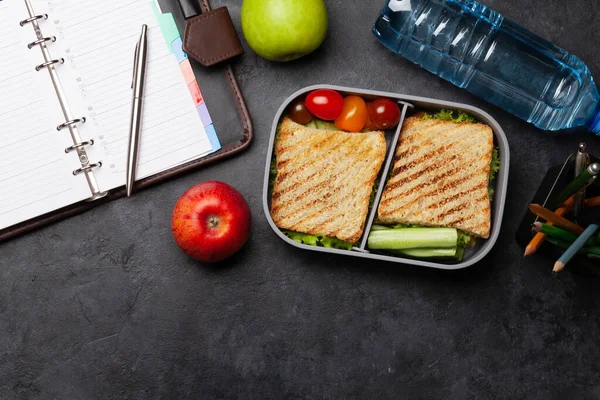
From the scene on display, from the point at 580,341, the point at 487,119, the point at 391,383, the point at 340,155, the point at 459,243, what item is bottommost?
the point at 391,383

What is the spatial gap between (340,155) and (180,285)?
750 mm

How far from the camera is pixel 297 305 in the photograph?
205cm

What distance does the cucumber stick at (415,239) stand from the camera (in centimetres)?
188

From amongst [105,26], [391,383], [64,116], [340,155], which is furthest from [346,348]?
[105,26]

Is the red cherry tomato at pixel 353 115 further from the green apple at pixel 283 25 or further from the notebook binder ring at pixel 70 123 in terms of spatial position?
the notebook binder ring at pixel 70 123

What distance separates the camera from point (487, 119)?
6.20ft

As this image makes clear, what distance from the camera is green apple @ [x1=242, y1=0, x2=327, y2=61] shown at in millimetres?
1842

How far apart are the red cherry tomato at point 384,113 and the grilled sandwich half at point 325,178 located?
0.04 metres

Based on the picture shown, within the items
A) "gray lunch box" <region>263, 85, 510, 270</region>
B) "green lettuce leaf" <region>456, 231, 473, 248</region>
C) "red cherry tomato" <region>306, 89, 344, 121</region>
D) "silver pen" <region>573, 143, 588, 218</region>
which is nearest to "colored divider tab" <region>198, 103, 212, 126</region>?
"gray lunch box" <region>263, 85, 510, 270</region>

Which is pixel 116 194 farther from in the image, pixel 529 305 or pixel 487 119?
pixel 529 305

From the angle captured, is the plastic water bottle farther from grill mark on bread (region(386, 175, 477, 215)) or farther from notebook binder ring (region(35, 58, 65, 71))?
notebook binder ring (region(35, 58, 65, 71))

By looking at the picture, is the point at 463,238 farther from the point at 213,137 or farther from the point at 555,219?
the point at 213,137

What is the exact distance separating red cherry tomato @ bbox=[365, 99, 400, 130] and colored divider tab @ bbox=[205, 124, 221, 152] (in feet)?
1.79

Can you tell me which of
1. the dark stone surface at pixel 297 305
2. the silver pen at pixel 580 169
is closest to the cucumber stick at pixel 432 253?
the dark stone surface at pixel 297 305
